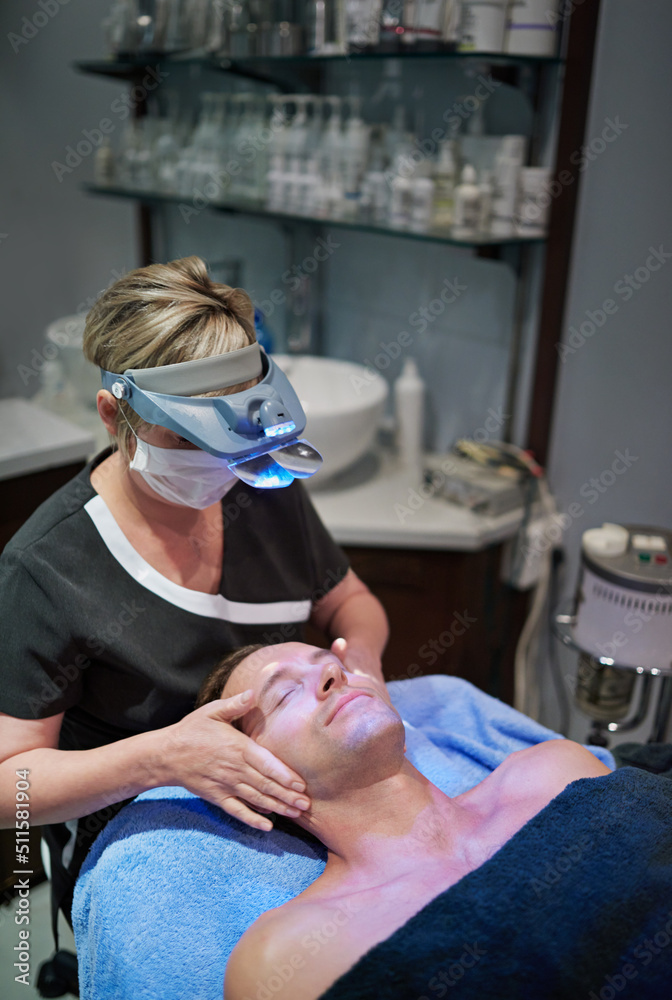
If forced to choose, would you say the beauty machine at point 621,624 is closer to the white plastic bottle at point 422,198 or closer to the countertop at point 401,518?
the countertop at point 401,518

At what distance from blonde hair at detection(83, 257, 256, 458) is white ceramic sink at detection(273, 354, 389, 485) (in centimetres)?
70

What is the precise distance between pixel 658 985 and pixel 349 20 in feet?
6.23

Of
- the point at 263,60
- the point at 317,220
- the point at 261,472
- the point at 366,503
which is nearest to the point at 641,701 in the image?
the point at 366,503

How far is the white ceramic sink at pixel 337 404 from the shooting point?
6.36 feet

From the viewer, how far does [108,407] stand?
3.96 feet

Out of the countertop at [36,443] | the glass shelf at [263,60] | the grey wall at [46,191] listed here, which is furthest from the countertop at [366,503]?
the grey wall at [46,191]

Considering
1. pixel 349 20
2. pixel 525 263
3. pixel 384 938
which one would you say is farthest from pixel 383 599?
pixel 349 20

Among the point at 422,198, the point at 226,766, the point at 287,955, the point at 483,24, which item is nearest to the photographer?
the point at 287,955

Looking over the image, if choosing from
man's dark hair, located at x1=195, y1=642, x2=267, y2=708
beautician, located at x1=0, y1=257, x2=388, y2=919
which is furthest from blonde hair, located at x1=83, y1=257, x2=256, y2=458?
man's dark hair, located at x1=195, y1=642, x2=267, y2=708

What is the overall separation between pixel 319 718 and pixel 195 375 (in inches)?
19.4

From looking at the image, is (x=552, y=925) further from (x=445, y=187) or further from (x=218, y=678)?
(x=445, y=187)

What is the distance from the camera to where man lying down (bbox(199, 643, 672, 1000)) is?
973 mm

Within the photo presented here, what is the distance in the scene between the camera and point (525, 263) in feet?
6.55

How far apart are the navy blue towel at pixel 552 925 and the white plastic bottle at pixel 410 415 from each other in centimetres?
124
